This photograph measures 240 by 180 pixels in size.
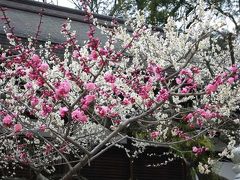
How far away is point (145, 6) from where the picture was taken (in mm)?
17406

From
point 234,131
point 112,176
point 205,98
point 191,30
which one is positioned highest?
point 191,30

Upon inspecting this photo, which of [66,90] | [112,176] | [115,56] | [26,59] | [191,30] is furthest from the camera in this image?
[112,176]

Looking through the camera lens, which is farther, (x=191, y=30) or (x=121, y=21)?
(x=121, y=21)

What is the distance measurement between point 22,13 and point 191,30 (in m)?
6.91

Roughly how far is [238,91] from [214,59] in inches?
90.3

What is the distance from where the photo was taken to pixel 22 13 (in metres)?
11.3

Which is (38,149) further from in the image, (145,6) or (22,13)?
(145,6)

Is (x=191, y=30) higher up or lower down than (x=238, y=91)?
higher up

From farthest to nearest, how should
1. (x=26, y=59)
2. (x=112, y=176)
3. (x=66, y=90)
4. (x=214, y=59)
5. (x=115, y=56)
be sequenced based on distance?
1. (x=214, y=59)
2. (x=112, y=176)
3. (x=115, y=56)
4. (x=26, y=59)
5. (x=66, y=90)

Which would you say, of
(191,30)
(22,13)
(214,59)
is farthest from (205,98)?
(22,13)

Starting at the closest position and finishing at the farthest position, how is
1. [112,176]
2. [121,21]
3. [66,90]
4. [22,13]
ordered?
[66,90] < [112,176] < [22,13] < [121,21]

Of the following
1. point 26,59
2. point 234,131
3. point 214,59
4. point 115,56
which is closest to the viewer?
point 26,59

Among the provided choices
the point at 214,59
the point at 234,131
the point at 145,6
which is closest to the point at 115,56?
the point at 234,131

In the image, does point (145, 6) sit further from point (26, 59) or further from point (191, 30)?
point (26, 59)
